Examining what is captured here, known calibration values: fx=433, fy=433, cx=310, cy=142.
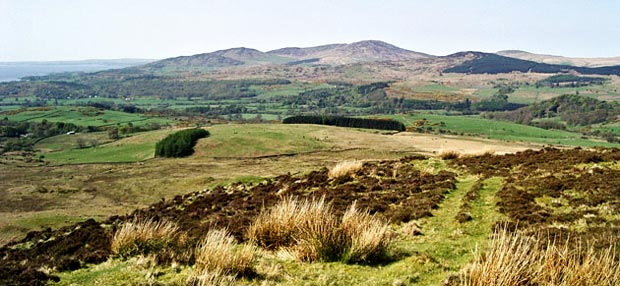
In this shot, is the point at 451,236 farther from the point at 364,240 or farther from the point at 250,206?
the point at 250,206

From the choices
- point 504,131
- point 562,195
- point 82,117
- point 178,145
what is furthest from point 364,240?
point 82,117

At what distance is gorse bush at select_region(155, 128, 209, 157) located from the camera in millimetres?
82625

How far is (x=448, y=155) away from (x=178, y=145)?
64316mm

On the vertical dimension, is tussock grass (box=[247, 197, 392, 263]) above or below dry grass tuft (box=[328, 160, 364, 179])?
above

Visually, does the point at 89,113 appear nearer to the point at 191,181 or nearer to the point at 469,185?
the point at 191,181

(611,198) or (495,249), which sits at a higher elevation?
(495,249)

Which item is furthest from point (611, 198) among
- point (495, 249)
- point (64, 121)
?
point (64, 121)

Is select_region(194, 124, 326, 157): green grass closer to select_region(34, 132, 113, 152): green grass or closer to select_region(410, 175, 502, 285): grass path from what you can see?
select_region(34, 132, 113, 152): green grass

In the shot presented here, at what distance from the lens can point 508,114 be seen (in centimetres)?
19350

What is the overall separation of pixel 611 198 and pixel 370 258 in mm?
10149

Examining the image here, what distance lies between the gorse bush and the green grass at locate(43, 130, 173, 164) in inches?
120

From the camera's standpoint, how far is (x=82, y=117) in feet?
510

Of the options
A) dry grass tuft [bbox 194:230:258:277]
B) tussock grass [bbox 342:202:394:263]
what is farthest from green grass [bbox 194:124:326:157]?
dry grass tuft [bbox 194:230:258:277]

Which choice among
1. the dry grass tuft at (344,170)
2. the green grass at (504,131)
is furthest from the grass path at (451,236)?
the green grass at (504,131)
